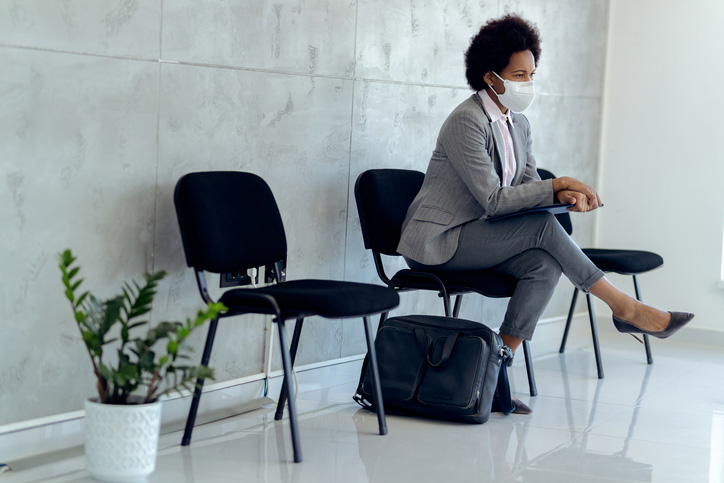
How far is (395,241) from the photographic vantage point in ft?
11.2

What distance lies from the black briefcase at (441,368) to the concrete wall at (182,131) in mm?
439

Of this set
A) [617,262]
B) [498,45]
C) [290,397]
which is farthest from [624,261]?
[290,397]

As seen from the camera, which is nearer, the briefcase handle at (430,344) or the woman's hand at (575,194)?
the briefcase handle at (430,344)

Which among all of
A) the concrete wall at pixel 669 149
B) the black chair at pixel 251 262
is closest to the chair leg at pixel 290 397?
the black chair at pixel 251 262

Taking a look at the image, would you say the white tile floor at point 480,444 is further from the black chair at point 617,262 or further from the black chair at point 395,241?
the black chair at point 395,241

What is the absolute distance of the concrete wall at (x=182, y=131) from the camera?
2428 mm

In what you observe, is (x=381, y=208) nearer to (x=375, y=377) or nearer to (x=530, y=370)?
(x=375, y=377)

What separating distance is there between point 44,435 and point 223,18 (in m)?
1.40

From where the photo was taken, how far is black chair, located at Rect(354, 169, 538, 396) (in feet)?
10.6

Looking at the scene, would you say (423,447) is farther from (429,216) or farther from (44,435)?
(44,435)

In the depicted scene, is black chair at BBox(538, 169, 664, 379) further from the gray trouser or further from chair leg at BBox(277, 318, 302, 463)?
chair leg at BBox(277, 318, 302, 463)

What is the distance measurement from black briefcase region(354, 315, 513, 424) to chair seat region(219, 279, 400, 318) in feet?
1.36

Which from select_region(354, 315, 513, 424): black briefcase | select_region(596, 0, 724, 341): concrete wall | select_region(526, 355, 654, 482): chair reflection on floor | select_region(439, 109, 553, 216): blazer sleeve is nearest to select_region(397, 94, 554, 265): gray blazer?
select_region(439, 109, 553, 216): blazer sleeve

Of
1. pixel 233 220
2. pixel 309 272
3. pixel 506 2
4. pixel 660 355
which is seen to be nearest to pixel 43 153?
pixel 233 220
